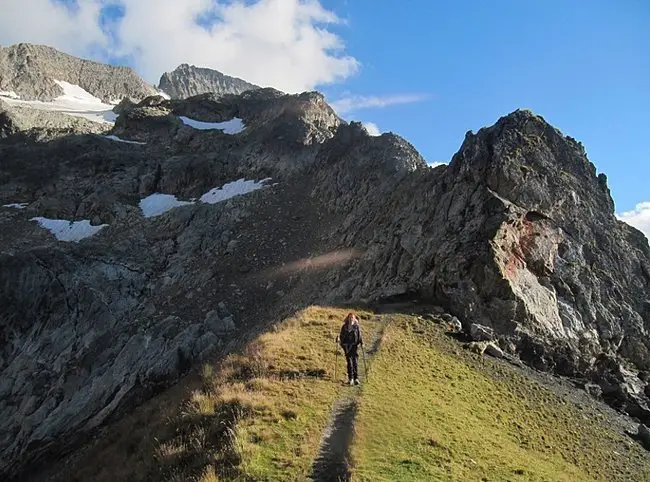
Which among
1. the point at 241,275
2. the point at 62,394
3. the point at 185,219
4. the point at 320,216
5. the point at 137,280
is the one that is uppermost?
the point at 320,216

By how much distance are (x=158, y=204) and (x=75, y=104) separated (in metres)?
90.8

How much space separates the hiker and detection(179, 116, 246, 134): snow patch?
6362cm

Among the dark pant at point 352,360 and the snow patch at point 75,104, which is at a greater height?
the snow patch at point 75,104

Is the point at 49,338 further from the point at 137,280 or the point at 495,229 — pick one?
the point at 495,229

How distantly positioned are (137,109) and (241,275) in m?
49.3

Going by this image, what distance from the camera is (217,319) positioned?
3781 cm

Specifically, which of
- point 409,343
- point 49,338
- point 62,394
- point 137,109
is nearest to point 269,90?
point 137,109

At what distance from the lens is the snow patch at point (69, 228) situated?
54719 millimetres

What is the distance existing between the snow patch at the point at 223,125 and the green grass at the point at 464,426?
200 ft

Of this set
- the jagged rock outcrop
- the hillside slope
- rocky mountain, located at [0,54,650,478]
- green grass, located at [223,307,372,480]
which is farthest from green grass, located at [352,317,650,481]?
the jagged rock outcrop

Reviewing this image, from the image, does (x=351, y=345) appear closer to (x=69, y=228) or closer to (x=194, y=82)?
(x=69, y=228)

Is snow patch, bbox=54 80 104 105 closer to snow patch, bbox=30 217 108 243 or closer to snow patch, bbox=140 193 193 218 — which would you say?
snow patch, bbox=30 217 108 243

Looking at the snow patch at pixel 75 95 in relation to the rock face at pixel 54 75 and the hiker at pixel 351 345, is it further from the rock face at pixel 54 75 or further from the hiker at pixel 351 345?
the hiker at pixel 351 345

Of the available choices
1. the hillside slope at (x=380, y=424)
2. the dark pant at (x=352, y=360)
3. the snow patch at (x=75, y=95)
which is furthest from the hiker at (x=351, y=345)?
the snow patch at (x=75, y=95)
